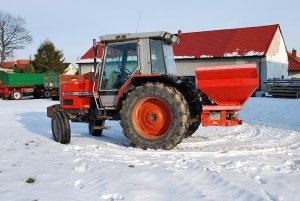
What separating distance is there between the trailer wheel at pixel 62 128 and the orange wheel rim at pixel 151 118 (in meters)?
1.56

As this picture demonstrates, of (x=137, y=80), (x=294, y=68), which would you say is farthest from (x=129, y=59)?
(x=294, y=68)

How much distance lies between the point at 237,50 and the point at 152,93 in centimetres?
2564

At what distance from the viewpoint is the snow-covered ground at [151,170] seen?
4.09 metres

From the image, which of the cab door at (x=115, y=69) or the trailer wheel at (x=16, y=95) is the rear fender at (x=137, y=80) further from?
the trailer wheel at (x=16, y=95)

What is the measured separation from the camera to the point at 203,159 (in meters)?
5.89

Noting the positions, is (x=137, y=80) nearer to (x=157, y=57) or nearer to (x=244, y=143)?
(x=157, y=57)

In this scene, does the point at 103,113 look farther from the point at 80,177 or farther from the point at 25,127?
the point at 25,127

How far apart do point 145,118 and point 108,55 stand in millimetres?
1626

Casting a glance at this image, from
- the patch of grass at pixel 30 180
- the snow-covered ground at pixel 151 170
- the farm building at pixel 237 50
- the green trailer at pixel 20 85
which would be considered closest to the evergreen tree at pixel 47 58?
the farm building at pixel 237 50

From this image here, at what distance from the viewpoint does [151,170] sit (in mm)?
5078

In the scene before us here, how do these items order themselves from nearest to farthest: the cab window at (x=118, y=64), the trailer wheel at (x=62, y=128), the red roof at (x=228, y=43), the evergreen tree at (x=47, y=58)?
the cab window at (x=118, y=64) < the trailer wheel at (x=62, y=128) < the red roof at (x=228, y=43) < the evergreen tree at (x=47, y=58)

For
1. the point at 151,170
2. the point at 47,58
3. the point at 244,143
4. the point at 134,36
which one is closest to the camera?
the point at 151,170

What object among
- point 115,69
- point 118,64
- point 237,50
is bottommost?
point 115,69

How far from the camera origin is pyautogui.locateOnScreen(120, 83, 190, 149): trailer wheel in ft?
21.5
